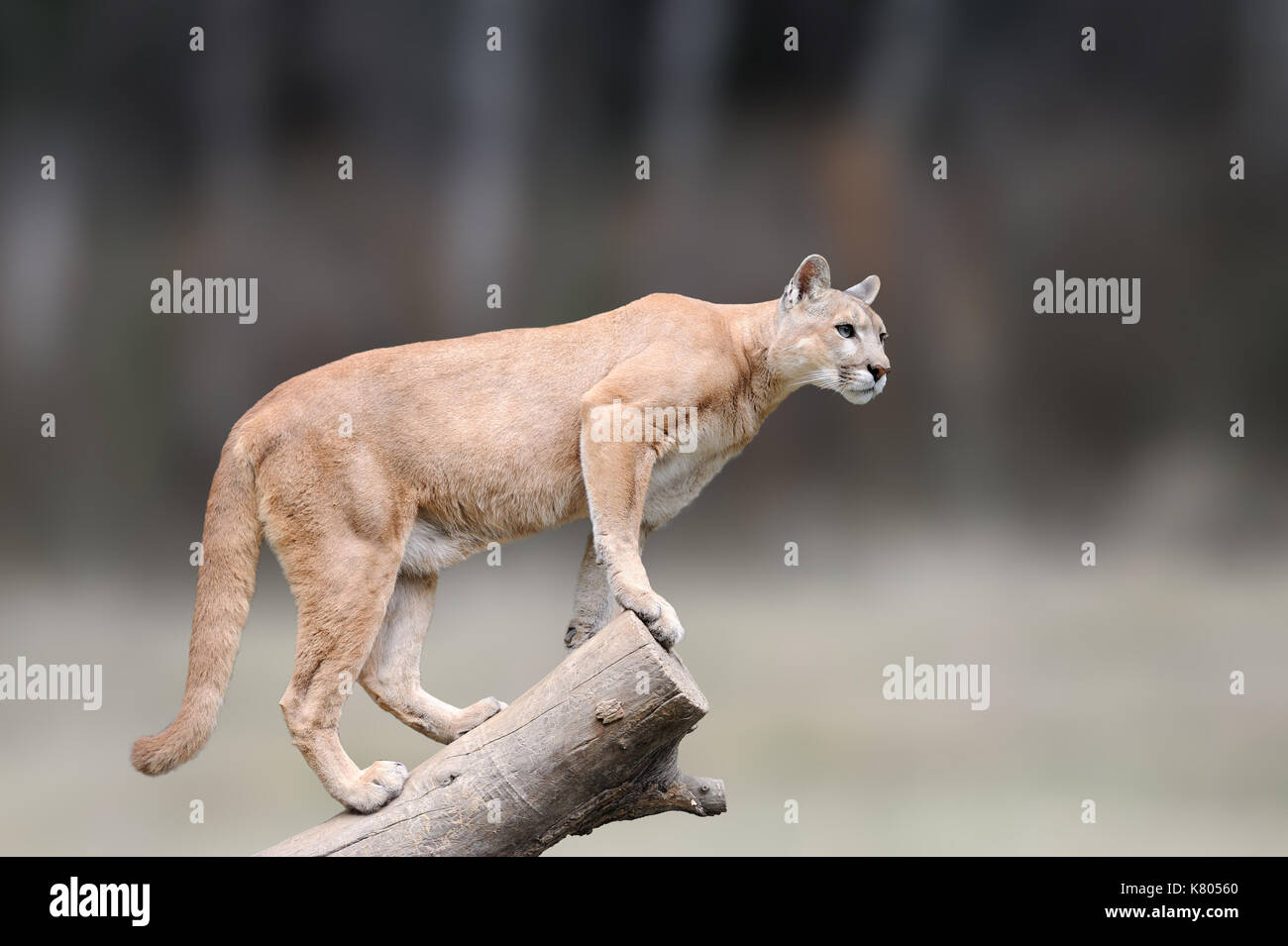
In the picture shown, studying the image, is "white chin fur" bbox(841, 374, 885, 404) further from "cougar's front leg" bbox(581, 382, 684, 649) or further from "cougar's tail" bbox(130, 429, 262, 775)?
"cougar's tail" bbox(130, 429, 262, 775)

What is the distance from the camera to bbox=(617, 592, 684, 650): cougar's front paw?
15.9 ft

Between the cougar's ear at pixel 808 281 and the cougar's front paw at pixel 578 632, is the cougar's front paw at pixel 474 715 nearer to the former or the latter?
the cougar's front paw at pixel 578 632

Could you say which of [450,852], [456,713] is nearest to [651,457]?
[456,713]

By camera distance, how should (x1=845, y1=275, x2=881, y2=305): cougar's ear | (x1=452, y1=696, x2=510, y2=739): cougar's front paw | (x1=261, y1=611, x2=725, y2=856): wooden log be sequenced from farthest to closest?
(x1=845, y1=275, x2=881, y2=305): cougar's ear < (x1=452, y1=696, x2=510, y2=739): cougar's front paw < (x1=261, y1=611, x2=725, y2=856): wooden log

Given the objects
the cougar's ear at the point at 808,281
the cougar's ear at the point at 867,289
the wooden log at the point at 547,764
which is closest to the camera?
the wooden log at the point at 547,764

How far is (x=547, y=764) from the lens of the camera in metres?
4.82

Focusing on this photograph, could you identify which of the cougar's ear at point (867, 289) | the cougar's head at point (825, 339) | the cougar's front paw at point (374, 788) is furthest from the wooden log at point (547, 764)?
the cougar's ear at point (867, 289)

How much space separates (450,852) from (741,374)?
2.36 m

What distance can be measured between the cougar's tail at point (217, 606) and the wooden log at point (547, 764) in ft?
1.97

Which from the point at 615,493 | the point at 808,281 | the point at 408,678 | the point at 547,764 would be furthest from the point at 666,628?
the point at 808,281

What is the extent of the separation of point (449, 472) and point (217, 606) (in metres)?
1.13

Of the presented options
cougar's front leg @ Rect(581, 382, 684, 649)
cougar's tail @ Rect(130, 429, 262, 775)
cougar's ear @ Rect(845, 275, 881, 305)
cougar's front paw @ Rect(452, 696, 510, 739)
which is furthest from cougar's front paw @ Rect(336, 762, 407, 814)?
cougar's ear @ Rect(845, 275, 881, 305)

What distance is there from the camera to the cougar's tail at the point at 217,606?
16.4 feet

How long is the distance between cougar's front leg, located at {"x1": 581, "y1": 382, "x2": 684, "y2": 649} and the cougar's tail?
4.80 feet
